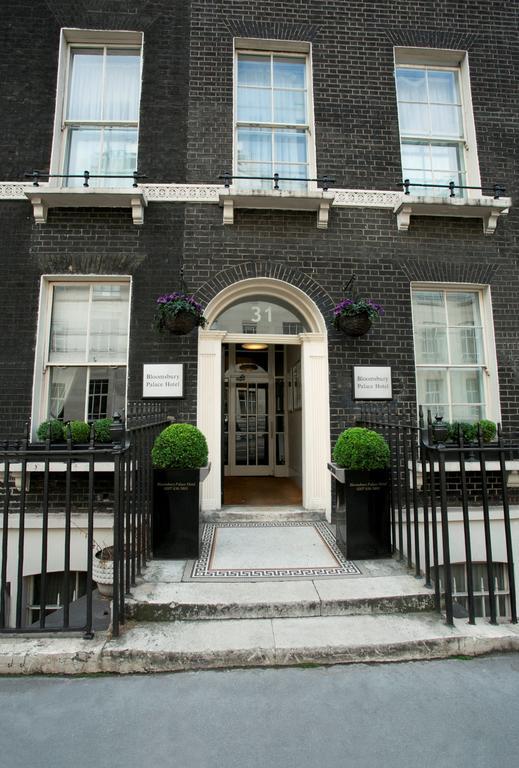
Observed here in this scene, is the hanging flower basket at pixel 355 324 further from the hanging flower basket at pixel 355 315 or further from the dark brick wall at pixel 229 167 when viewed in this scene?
the dark brick wall at pixel 229 167

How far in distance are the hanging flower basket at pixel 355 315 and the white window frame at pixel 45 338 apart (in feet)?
9.61

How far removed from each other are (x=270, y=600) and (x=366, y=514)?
1.37 meters

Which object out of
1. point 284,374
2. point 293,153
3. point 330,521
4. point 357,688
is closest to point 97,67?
point 293,153

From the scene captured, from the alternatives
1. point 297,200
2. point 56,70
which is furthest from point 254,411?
point 56,70

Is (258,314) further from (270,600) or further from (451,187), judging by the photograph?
(270,600)

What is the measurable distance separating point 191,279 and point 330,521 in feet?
12.6

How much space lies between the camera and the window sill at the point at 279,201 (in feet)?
18.9

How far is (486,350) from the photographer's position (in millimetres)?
6121

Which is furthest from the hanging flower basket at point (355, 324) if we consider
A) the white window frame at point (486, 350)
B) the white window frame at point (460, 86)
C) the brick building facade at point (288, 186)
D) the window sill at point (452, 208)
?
the white window frame at point (460, 86)

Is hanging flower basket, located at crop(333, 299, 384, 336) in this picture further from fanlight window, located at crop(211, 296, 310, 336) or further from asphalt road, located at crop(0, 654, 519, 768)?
asphalt road, located at crop(0, 654, 519, 768)

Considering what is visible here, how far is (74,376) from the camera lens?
5836 millimetres

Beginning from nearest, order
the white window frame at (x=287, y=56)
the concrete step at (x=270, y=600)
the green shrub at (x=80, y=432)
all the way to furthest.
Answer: the concrete step at (x=270, y=600) → the green shrub at (x=80, y=432) → the white window frame at (x=287, y=56)

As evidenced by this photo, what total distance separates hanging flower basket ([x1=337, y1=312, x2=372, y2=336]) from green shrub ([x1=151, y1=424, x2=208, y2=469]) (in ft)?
8.90

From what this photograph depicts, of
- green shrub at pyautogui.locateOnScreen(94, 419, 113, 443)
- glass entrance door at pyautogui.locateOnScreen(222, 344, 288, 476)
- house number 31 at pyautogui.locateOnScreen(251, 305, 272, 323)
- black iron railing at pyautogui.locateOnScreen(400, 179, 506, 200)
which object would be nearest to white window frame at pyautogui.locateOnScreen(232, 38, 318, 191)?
black iron railing at pyautogui.locateOnScreen(400, 179, 506, 200)
